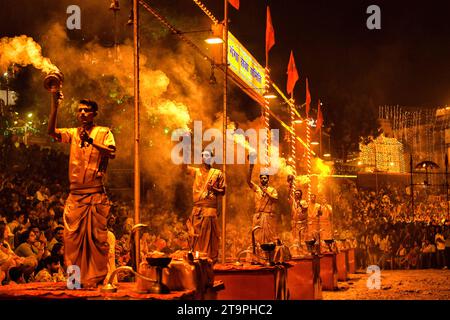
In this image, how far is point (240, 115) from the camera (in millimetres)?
30609

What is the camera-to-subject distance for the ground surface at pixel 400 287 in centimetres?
1540

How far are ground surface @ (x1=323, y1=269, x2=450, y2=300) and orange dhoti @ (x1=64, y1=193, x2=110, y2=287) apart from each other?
8139 mm

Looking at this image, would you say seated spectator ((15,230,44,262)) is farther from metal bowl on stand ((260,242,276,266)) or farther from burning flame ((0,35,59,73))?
burning flame ((0,35,59,73))

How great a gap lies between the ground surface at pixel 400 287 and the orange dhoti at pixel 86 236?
26.7ft

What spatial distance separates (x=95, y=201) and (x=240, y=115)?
906 inches

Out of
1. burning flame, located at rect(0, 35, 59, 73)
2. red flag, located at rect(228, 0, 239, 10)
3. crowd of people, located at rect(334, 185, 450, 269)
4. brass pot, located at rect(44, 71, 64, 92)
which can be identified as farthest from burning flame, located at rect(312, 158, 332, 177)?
Answer: brass pot, located at rect(44, 71, 64, 92)

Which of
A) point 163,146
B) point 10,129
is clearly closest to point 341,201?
point 163,146

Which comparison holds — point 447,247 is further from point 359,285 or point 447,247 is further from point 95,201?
point 95,201

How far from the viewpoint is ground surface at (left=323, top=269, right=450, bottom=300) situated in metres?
15.4

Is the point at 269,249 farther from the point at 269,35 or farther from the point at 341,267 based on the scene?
the point at 341,267

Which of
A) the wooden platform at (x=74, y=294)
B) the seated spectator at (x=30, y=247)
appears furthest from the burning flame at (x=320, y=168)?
the wooden platform at (x=74, y=294)

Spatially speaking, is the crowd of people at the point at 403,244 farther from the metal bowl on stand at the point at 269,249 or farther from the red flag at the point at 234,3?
the metal bowl on stand at the point at 269,249

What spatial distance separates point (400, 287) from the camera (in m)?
17.9

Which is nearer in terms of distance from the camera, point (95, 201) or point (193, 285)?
point (193, 285)
